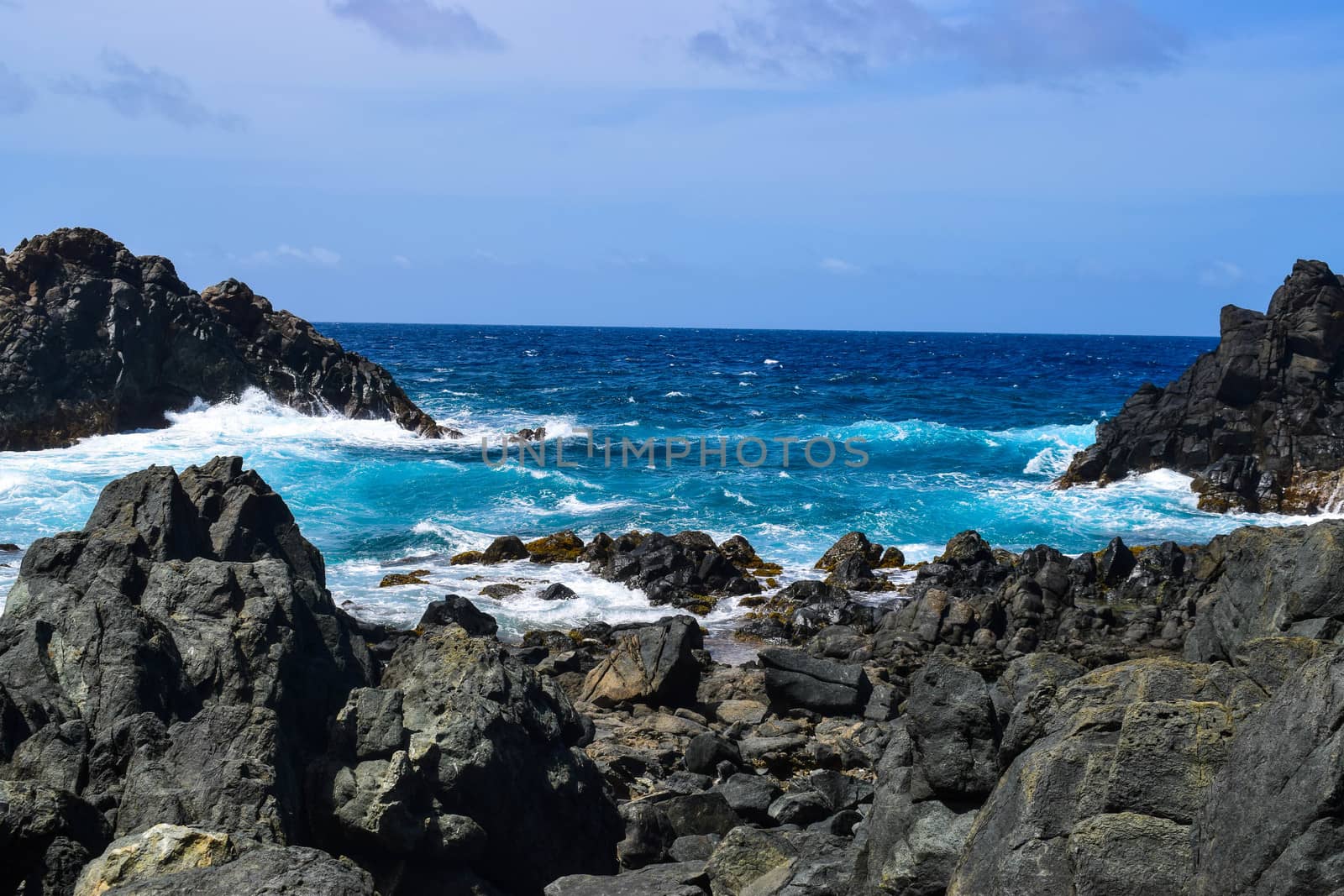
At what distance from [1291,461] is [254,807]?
117ft

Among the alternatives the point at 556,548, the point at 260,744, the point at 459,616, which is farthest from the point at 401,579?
the point at 260,744

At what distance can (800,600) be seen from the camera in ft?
77.4

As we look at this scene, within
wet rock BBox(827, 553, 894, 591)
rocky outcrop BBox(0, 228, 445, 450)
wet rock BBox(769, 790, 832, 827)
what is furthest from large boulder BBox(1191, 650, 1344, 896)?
rocky outcrop BBox(0, 228, 445, 450)

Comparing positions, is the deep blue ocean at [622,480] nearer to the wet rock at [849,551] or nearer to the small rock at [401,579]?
the small rock at [401,579]

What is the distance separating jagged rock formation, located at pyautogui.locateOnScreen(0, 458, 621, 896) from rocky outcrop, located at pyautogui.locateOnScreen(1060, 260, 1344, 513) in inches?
1192

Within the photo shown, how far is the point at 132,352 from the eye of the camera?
41.8 m

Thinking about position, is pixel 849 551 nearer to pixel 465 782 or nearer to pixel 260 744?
pixel 465 782

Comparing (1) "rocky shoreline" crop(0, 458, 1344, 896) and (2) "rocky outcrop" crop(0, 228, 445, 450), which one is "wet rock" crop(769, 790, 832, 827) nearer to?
(1) "rocky shoreline" crop(0, 458, 1344, 896)

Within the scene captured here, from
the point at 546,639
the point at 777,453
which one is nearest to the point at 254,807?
the point at 546,639

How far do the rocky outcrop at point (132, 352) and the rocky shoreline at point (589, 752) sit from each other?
87.9 feet

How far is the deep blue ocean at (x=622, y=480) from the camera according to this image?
91.0 feet

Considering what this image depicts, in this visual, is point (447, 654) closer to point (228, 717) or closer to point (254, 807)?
point (228, 717)

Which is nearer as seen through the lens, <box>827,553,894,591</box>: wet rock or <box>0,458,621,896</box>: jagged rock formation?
<box>0,458,621,896</box>: jagged rock formation

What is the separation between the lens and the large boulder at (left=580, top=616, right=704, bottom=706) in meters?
16.2
